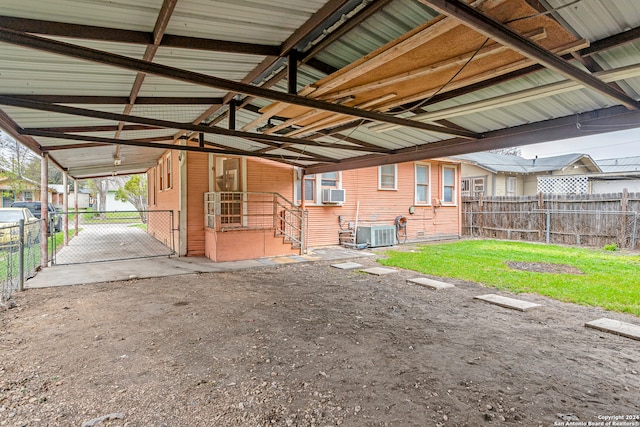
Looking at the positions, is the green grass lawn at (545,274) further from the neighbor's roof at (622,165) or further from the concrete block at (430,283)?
the neighbor's roof at (622,165)

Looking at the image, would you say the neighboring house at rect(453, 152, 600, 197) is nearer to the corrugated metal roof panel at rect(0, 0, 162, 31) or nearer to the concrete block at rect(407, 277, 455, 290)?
the concrete block at rect(407, 277, 455, 290)

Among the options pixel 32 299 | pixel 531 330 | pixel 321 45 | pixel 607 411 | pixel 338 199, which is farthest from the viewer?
pixel 338 199

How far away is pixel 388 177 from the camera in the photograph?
11586 millimetres

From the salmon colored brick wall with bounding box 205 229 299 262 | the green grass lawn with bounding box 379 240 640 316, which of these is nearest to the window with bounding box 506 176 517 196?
the green grass lawn with bounding box 379 240 640 316

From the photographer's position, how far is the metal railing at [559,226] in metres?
9.77

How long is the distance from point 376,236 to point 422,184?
3257 millimetres

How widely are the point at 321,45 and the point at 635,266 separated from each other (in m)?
8.08

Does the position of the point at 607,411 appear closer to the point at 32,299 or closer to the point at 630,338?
the point at 630,338

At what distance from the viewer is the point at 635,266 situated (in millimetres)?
6887

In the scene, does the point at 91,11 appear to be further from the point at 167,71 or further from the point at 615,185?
the point at 615,185

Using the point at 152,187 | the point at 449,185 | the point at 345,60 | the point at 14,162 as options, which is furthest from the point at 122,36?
the point at 14,162

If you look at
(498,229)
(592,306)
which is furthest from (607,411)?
(498,229)

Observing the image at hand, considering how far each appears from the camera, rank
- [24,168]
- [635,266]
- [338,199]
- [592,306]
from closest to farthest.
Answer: [592,306] → [635,266] → [338,199] → [24,168]

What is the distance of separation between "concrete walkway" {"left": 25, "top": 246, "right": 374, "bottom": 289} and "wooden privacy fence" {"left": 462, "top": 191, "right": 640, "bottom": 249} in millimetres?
7346
